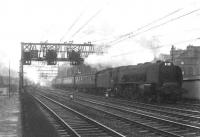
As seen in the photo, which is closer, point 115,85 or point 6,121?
point 6,121

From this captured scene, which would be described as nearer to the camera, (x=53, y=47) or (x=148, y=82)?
(x=148, y=82)

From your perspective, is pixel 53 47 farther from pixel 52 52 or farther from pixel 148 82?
pixel 148 82

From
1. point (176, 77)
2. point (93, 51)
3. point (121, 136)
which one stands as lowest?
point (121, 136)

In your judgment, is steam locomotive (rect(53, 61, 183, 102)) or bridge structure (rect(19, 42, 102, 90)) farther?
bridge structure (rect(19, 42, 102, 90))

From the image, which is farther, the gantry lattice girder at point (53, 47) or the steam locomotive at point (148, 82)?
the gantry lattice girder at point (53, 47)

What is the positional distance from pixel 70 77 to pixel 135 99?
2990 centimetres

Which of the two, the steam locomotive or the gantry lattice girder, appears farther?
the gantry lattice girder

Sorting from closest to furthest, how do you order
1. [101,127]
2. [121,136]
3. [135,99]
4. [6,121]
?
[121,136] < [101,127] < [6,121] < [135,99]

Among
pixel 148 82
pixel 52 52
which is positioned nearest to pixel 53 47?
pixel 52 52

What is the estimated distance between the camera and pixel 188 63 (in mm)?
86312

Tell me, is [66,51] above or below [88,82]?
above

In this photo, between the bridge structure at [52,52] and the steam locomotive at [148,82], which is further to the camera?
the bridge structure at [52,52]

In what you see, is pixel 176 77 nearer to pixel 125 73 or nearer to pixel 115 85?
pixel 125 73

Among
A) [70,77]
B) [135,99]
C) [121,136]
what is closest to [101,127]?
[121,136]
